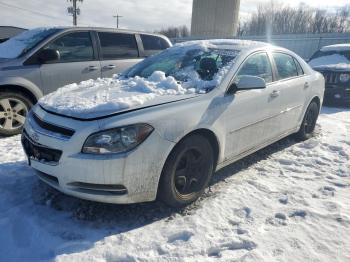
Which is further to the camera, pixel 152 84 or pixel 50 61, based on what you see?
pixel 50 61

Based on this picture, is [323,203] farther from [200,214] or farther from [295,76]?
[295,76]

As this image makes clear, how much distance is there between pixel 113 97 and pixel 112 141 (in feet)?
1.97

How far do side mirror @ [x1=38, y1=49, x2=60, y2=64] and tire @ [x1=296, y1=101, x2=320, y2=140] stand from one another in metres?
4.04

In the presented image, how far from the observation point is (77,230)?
272cm

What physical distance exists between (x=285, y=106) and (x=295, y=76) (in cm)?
65

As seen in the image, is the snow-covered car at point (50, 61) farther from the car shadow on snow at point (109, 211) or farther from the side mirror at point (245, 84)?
the side mirror at point (245, 84)

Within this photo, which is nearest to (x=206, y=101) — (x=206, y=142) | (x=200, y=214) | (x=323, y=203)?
(x=206, y=142)

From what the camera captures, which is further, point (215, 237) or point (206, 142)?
point (206, 142)

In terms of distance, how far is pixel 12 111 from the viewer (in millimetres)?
4984

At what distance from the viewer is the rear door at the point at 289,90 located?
4.21 metres

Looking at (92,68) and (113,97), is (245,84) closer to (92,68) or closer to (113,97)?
(113,97)

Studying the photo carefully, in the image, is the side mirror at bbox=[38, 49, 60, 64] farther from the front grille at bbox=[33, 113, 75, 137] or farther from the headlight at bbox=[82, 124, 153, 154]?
the headlight at bbox=[82, 124, 153, 154]

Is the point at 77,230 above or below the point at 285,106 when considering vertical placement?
below

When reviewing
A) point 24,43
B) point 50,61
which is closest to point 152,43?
point 50,61
